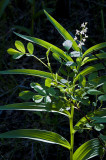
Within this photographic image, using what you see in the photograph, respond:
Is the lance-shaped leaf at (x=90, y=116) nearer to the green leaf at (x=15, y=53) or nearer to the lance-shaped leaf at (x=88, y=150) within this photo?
the lance-shaped leaf at (x=88, y=150)

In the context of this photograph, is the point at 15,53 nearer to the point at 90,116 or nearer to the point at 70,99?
the point at 70,99

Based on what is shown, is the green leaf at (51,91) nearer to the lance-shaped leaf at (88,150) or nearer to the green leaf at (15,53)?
the green leaf at (15,53)

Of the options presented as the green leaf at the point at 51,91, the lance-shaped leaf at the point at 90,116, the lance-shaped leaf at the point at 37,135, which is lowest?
the lance-shaped leaf at the point at 37,135

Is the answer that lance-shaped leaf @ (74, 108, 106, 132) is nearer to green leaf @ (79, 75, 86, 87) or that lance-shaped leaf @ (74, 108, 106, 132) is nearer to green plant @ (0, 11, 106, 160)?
green plant @ (0, 11, 106, 160)

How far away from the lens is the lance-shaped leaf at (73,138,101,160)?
3.57ft

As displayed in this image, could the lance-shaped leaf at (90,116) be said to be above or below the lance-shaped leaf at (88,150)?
above

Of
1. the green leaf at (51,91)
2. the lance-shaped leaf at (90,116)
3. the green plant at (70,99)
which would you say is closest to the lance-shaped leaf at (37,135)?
the green plant at (70,99)

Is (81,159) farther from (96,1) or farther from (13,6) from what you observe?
(13,6)

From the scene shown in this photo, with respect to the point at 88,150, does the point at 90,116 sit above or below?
above

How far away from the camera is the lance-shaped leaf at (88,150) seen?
3.57 feet

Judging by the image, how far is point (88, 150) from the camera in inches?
43.0

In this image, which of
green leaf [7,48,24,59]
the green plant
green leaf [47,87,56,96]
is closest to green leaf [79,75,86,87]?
the green plant

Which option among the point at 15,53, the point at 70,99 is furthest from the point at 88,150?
the point at 15,53

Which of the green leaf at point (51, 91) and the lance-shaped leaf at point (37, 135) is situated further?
the lance-shaped leaf at point (37, 135)
